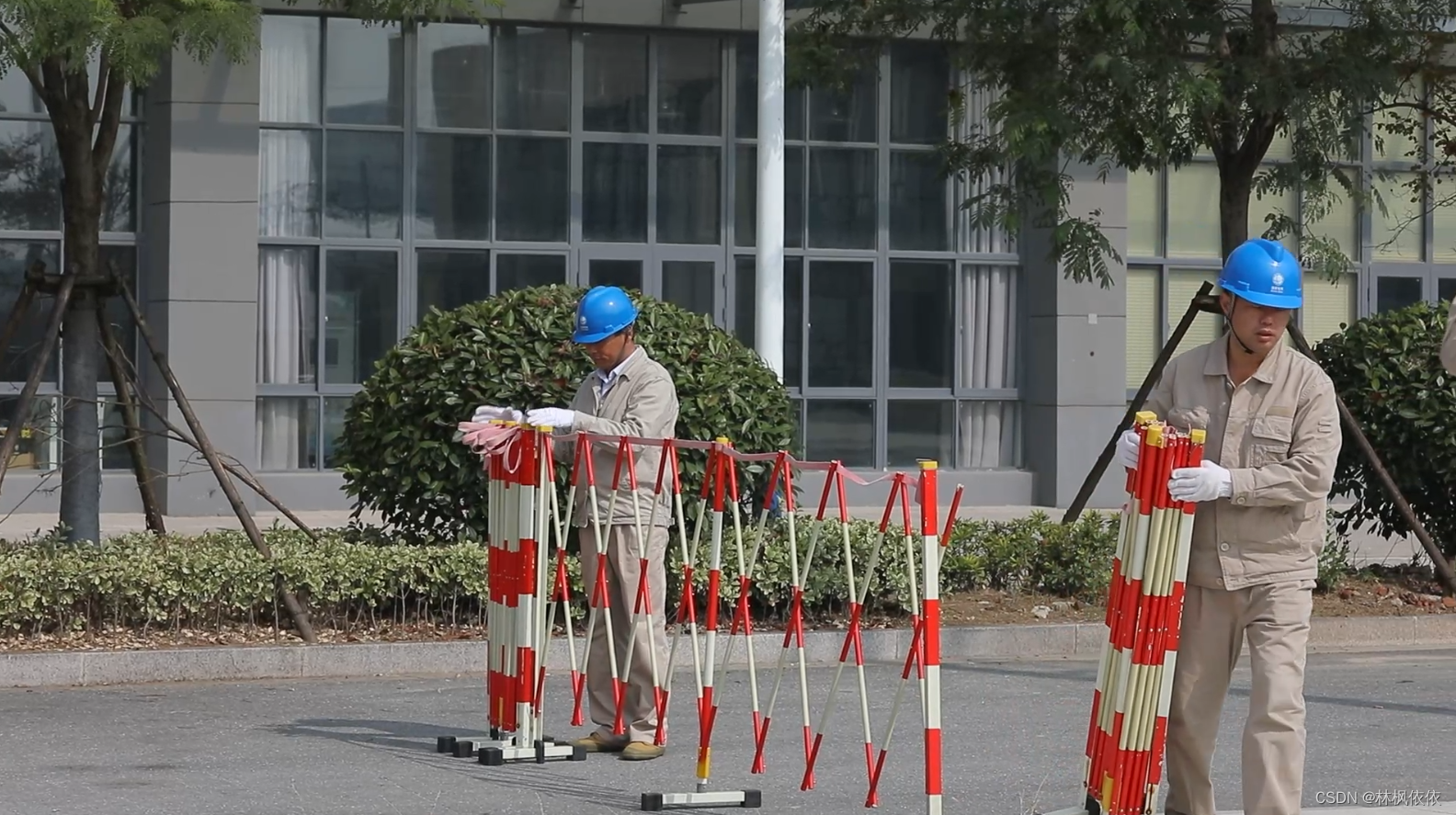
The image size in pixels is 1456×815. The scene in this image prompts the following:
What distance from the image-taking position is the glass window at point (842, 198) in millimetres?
20984

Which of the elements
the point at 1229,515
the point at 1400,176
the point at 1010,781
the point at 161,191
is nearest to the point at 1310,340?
the point at 1400,176

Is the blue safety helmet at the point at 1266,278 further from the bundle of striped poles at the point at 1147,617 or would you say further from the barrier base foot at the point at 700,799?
the barrier base foot at the point at 700,799

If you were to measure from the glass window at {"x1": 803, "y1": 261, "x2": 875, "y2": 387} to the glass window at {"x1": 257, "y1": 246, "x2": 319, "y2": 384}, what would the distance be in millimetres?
4795

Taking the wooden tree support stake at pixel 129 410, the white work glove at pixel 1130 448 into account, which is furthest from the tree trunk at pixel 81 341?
the white work glove at pixel 1130 448

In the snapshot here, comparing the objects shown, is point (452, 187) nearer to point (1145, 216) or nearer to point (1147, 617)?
point (1145, 216)

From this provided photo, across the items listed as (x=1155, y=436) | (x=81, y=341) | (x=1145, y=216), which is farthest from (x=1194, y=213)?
(x=1155, y=436)

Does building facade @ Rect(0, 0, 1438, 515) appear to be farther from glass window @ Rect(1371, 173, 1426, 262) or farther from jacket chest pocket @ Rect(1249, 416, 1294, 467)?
jacket chest pocket @ Rect(1249, 416, 1294, 467)

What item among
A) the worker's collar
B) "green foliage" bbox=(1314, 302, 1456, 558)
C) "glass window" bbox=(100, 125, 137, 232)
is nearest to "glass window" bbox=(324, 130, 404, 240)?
"glass window" bbox=(100, 125, 137, 232)

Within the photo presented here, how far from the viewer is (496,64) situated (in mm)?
20031

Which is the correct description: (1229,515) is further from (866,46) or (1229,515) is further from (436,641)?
(866,46)

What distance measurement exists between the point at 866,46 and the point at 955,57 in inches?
51.7

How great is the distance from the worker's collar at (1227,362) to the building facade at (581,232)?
12451 millimetres

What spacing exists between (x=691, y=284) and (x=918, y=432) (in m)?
2.92

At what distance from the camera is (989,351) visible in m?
21.7
